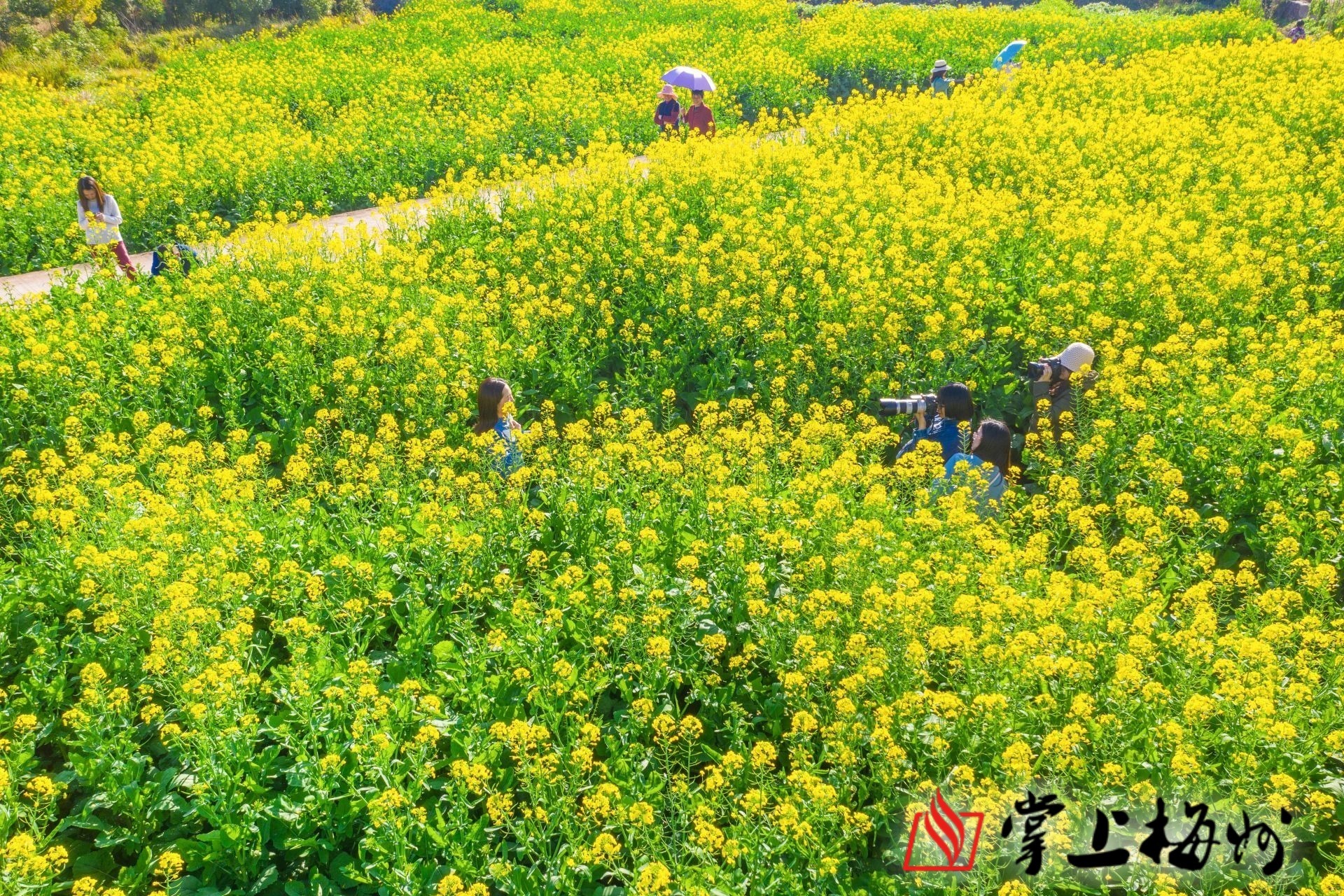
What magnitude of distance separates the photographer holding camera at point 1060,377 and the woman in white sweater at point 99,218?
36.6ft

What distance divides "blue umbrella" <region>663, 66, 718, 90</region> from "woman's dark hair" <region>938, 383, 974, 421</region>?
11.1m

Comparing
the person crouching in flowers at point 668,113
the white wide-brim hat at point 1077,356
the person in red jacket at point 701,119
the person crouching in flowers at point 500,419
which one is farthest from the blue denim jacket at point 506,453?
the person crouching in flowers at point 668,113

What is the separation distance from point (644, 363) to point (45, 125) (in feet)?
52.3

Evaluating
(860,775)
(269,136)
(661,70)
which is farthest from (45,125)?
(860,775)

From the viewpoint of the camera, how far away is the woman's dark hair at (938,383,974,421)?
7.33 meters

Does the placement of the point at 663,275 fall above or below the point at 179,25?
below

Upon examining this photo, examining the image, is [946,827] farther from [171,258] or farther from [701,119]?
[701,119]

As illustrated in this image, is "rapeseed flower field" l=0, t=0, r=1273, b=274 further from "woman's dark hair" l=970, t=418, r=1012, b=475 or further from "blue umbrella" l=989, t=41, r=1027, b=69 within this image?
"woman's dark hair" l=970, t=418, r=1012, b=475

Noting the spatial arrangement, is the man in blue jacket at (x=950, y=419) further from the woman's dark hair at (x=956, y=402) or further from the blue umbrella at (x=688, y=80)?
the blue umbrella at (x=688, y=80)

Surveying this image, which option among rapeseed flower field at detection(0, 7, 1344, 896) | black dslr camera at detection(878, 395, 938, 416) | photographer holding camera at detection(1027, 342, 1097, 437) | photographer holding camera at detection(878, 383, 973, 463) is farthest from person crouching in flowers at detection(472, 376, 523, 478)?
photographer holding camera at detection(1027, 342, 1097, 437)

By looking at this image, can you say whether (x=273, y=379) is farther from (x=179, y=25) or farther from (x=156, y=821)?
(x=179, y=25)

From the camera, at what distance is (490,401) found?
25.1 feet

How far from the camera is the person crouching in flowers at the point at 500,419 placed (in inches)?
295

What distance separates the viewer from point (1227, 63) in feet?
59.7
